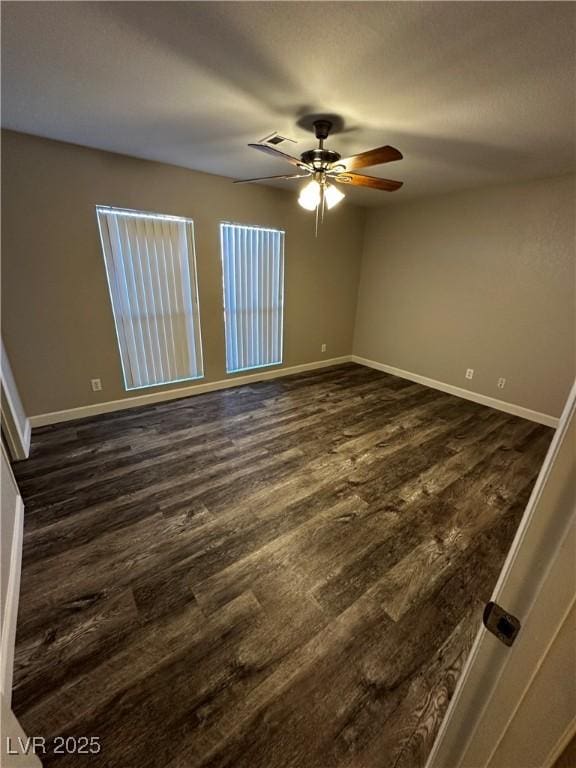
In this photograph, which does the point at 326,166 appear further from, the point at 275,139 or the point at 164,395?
the point at 164,395

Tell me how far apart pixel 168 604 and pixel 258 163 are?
3402mm

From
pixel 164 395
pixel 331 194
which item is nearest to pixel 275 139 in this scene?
pixel 331 194

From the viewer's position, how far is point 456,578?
164cm

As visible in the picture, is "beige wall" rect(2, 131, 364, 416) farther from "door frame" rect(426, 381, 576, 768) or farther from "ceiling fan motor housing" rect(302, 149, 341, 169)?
"door frame" rect(426, 381, 576, 768)

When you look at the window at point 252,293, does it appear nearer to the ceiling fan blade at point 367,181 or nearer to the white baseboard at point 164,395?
the white baseboard at point 164,395

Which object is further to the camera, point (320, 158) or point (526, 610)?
point (320, 158)

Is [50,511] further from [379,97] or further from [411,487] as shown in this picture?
[379,97]

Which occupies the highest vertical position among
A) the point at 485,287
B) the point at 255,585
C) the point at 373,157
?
the point at 373,157

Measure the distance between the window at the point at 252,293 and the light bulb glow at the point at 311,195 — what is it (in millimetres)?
1509

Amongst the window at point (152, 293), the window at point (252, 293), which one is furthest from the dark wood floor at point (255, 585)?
the window at point (252, 293)

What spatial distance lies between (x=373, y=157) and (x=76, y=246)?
8.46 ft

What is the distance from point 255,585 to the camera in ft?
5.12

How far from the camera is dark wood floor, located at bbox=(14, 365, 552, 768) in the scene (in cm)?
109

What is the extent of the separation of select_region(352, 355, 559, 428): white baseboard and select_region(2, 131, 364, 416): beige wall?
8.02ft
